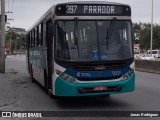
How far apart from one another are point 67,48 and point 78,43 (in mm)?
348

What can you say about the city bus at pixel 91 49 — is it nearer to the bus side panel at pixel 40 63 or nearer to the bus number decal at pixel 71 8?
the bus number decal at pixel 71 8

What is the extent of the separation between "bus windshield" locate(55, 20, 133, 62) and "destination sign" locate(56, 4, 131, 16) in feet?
0.86

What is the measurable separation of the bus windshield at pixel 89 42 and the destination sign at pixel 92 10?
262 mm

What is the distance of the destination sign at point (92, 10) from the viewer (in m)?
12.5

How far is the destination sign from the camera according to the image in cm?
1250

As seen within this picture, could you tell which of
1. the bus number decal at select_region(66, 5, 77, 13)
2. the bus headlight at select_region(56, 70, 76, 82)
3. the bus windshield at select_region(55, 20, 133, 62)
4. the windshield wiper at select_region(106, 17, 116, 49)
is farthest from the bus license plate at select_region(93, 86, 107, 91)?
the bus number decal at select_region(66, 5, 77, 13)

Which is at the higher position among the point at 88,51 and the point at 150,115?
the point at 88,51

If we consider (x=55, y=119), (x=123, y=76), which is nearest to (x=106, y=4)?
(x=123, y=76)

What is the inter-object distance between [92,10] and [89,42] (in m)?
1.00

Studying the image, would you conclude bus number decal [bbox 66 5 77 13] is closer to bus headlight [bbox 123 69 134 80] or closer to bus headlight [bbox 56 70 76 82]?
bus headlight [bbox 56 70 76 82]

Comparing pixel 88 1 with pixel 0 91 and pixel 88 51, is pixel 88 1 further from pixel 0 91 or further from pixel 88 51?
pixel 0 91

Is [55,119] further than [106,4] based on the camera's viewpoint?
No

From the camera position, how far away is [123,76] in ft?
41.2

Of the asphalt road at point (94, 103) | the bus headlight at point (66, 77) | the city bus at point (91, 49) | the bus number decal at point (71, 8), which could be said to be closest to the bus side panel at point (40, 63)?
the asphalt road at point (94, 103)
